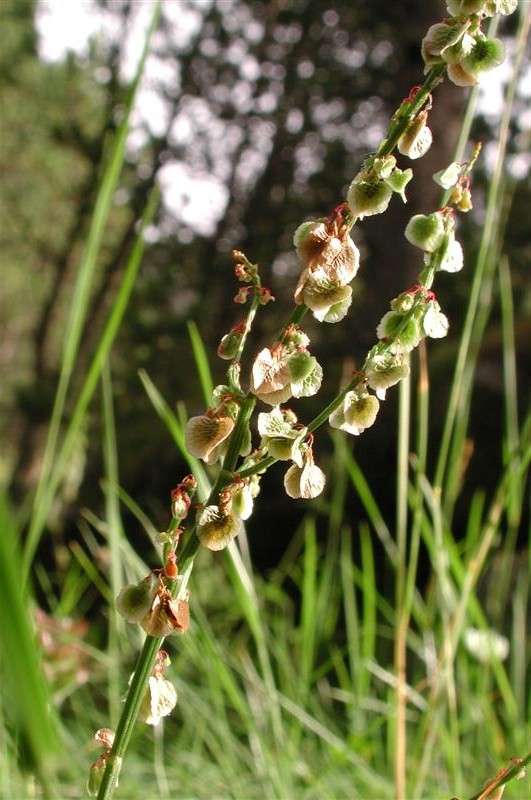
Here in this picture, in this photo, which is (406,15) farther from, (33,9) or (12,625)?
(12,625)

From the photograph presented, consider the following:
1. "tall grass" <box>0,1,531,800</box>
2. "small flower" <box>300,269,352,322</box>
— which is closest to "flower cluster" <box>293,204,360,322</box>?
"small flower" <box>300,269,352,322</box>

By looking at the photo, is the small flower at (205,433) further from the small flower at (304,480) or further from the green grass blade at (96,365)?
the green grass blade at (96,365)

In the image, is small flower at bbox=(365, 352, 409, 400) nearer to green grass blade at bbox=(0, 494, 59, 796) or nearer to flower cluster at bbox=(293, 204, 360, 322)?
flower cluster at bbox=(293, 204, 360, 322)

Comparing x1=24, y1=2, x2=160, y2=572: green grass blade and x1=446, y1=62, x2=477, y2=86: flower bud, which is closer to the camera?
x1=446, y1=62, x2=477, y2=86: flower bud

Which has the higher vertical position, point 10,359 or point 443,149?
point 10,359

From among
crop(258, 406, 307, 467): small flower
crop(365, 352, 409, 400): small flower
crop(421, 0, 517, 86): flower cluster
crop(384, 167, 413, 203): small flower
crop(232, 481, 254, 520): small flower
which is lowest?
crop(232, 481, 254, 520): small flower

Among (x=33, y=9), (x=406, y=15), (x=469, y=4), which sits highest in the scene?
(x=33, y=9)

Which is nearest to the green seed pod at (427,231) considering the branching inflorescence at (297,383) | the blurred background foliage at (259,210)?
the branching inflorescence at (297,383)

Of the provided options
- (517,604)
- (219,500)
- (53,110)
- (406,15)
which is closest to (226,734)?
(517,604)
